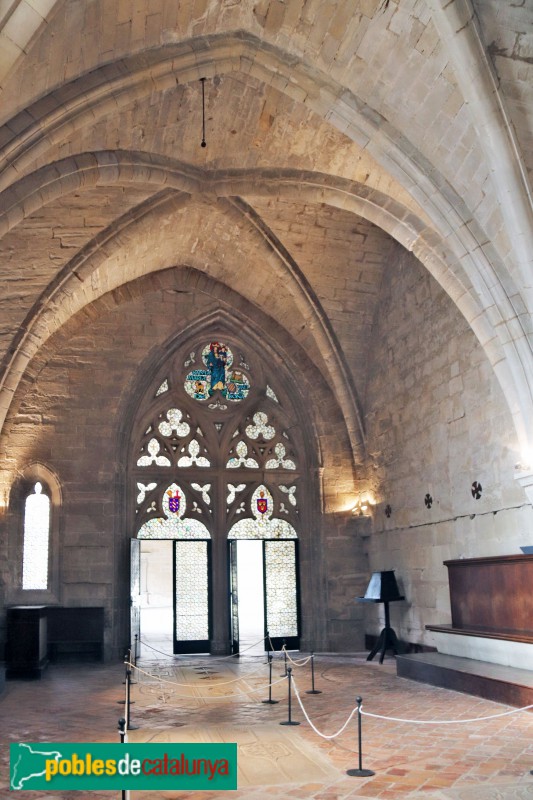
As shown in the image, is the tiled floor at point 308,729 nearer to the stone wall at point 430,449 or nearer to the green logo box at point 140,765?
the green logo box at point 140,765

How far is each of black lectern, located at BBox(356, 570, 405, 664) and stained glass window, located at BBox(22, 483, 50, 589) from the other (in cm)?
471

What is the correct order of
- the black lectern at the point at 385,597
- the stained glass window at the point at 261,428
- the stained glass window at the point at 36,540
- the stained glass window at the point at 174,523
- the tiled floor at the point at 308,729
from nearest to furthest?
1. the tiled floor at the point at 308,729
2. the black lectern at the point at 385,597
3. the stained glass window at the point at 36,540
4. the stained glass window at the point at 174,523
5. the stained glass window at the point at 261,428

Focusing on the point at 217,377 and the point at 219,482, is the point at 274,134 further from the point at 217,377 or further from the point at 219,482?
the point at 219,482

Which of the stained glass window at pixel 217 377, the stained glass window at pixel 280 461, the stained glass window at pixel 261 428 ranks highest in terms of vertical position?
the stained glass window at pixel 217 377

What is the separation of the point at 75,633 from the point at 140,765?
7.94 m

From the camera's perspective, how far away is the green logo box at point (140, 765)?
11.9 feet

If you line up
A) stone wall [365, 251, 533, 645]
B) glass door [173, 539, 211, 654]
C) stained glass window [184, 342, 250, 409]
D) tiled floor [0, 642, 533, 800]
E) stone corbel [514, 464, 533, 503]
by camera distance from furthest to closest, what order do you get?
stained glass window [184, 342, 250, 409]
glass door [173, 539, 211, 654]
stone wall [365, 251, 533, 645]
stone corbel [514, 464, 533, 503]
tiled floor [0, 642, 533, 800]

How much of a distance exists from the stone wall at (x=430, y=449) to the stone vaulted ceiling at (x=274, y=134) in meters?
1.14

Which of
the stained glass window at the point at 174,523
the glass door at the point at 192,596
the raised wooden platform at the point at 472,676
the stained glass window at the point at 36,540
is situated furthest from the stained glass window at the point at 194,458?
the raised wooden platform at the point at 472,676

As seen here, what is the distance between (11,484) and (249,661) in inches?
169

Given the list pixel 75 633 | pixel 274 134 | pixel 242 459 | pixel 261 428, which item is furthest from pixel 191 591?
pixel 274 134

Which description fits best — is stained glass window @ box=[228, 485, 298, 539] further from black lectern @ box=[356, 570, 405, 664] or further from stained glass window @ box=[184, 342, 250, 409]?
black lectern @ box=[356, 570, 405, 664]

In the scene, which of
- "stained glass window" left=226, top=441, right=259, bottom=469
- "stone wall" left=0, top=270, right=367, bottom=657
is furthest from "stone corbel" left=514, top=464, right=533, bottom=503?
"stained glass window" left=226, top=441, right=259, bottom=469

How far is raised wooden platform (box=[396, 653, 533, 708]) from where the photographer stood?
671 centimetres
